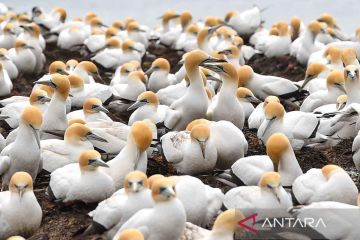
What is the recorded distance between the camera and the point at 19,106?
44.2 feet

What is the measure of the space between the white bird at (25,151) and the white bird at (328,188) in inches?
111

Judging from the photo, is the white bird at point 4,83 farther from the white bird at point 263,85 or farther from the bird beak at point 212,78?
the white bird at point 263,85

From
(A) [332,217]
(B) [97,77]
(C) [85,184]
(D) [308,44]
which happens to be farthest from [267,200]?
(D) [308,44]

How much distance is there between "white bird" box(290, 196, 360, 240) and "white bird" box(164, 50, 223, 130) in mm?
4186

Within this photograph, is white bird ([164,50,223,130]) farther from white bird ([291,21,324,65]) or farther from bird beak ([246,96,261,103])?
white bird ([291,21,324,65])

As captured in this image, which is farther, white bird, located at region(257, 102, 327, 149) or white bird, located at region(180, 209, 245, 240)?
white bird, located at region(257, 102, 327, 149)

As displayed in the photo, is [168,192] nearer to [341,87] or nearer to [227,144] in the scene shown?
[227,144]

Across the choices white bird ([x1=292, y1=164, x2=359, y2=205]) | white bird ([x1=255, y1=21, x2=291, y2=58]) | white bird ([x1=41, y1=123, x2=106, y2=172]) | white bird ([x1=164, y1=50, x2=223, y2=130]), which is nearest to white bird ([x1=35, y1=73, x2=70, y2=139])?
white bird ([x1=41, y1=123, x2=106, y2=172])

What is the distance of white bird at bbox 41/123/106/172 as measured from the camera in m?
11.4

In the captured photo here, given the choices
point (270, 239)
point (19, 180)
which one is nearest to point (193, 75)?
point (19, 180)

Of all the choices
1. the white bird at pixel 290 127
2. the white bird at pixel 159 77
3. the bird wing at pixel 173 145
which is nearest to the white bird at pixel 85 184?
the bird wing at pixel 173 145

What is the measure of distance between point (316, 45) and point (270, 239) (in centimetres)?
1047

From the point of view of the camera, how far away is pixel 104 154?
1194cm

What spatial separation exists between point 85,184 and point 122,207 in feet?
3.38
